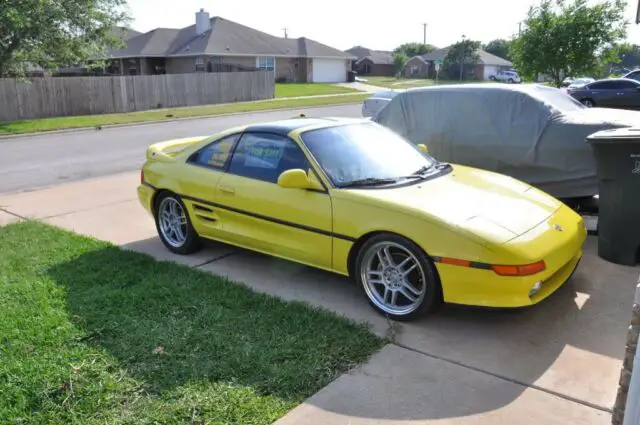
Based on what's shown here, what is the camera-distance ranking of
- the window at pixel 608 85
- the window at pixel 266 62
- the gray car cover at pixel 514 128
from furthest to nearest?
the window at pixel 266 62 → the window at pixel 608 85 → the gray car cover at pixel 514 128

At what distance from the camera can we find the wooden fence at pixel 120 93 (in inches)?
916

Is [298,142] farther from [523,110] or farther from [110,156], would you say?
[110,156]

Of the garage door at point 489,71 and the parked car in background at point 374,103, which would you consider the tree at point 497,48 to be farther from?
the parked car in background at point 374,103

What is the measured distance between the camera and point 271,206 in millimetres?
4777

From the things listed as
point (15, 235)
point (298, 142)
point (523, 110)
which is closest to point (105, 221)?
point (15, 235)

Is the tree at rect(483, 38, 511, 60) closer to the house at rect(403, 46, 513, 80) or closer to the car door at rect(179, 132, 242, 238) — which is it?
Answer: the house at rect(403, 46, 513, 80)

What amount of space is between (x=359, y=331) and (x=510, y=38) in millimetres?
Answer: 22267

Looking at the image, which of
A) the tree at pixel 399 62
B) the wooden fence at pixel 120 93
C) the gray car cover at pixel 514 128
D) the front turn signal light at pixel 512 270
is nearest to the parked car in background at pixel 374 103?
the gray car cover at pixel 514 128

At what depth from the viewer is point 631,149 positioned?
16.3 feet

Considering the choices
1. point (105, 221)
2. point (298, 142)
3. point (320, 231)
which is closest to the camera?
point (320, 231)

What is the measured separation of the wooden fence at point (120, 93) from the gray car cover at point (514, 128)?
66.1 feet

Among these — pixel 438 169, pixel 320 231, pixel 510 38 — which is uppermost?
pixel 510 38

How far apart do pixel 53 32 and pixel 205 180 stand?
2147 centimetres

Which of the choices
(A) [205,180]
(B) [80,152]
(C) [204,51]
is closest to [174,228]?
(A) [205,180]
